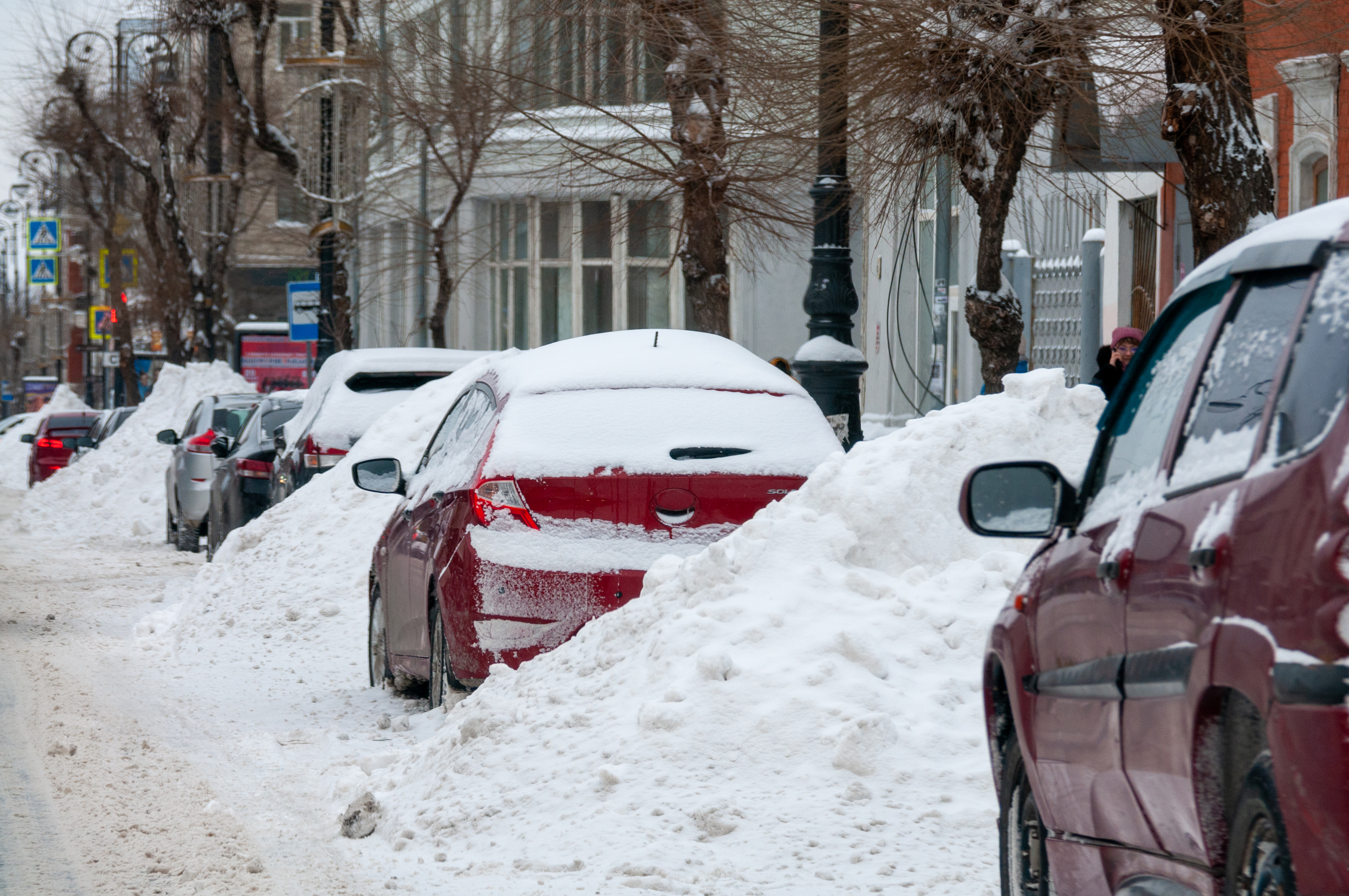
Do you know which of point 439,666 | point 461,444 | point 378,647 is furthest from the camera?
point 378,647

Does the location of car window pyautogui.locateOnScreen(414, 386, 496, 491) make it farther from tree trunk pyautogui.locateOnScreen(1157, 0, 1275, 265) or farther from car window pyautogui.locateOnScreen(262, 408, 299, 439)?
car window pyautogui.locateOnScreen(262, 408, 299, 439)

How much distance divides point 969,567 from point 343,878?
264 cm

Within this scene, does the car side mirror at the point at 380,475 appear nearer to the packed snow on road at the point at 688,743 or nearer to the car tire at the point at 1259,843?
the packed snow on road at the point at 688,743

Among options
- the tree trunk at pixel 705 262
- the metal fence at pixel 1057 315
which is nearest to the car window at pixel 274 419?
the tree trunk at pixel 705 262

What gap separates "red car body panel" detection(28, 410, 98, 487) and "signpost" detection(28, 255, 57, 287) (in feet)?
71.5

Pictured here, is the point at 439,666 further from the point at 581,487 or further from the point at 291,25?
the point at 291,25

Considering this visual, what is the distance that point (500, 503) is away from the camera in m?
7.55

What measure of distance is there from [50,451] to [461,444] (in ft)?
94.4

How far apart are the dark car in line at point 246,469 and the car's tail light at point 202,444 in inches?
49.5

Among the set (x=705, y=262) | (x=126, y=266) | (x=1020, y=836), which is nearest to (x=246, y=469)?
(x=705, y=262)

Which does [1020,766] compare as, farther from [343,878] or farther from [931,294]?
[931,294]

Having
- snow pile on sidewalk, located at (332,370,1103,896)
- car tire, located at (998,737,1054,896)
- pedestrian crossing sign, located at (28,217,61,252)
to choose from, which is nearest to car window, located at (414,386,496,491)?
snow pile on sidewalk, located at (332,370,1103,896)

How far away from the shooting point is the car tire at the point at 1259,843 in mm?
2477

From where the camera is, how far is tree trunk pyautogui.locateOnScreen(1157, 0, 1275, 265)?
9969 mm
